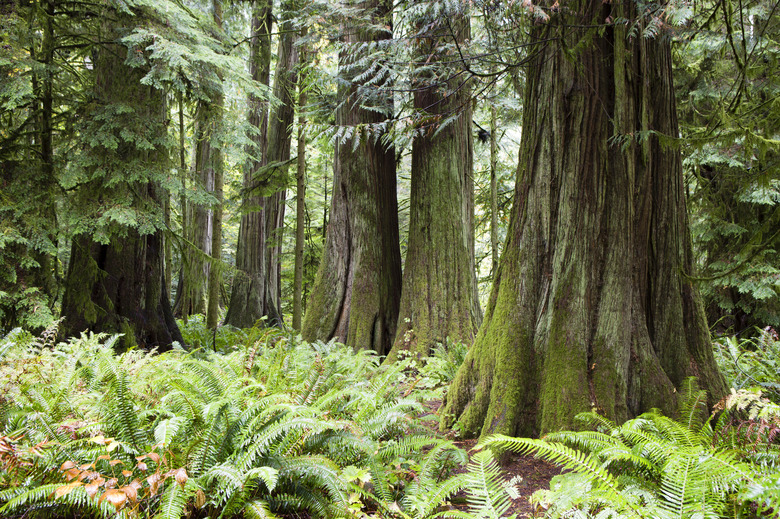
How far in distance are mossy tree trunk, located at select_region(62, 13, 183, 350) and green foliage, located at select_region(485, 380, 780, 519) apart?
5079 millimetres

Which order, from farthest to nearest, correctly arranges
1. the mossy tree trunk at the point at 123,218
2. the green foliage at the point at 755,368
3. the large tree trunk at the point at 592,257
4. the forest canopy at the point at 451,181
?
the mossy tree trunk at the point at 123,218 < the green foliage at the point at 755,368 < the forest canopy at the point at 451,181 < the large tree trunk at the point at 592,257

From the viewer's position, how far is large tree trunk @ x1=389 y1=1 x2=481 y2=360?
251 inches

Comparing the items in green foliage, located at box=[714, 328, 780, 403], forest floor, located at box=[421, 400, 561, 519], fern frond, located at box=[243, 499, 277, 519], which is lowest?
forest floor, located at box=[421, 400, 561, 519]

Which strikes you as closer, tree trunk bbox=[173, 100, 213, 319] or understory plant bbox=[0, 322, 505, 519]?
understory plant bbox=[0, 322, 505, 519]

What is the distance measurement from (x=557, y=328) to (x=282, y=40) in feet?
32.1

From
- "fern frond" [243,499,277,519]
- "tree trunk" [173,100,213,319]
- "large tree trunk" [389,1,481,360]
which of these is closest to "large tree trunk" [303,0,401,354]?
"large tree trunk" [389,1,481,360]

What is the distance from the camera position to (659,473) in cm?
266

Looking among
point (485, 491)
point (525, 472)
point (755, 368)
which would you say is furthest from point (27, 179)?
point (755, 368)

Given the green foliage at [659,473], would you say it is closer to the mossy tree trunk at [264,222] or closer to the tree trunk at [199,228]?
the tree trunk at [199,228]

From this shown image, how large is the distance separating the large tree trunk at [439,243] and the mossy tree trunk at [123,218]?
3503mm

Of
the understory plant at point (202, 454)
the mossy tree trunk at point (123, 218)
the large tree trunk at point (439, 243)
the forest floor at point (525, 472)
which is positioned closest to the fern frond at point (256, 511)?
the understory plant at point (202, 454)

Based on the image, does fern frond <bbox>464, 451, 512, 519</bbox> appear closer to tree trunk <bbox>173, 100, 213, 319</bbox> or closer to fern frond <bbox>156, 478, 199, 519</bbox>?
fern frond <bbox>156, 478, 199, 519</bbox>

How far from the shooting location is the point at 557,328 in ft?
11.9

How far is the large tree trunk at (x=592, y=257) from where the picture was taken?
352 cm
